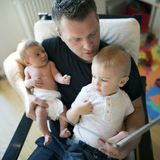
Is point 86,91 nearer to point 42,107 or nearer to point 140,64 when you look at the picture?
point 42,107

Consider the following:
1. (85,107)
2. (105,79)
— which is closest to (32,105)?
(85,107)

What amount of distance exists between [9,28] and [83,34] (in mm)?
1772

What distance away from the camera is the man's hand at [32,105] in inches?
38.4

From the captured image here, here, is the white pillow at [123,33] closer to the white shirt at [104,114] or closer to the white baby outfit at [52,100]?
the white shirt at [104,114]

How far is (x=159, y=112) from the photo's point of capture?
1.67 metres

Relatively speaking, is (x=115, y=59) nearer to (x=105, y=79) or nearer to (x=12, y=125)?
(x=105, y=79)

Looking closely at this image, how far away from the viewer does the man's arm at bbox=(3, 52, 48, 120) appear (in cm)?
101

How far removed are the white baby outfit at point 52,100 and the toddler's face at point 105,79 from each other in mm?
356

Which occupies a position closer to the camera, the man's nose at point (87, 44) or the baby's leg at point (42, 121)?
the man's nose at point (87, 44)

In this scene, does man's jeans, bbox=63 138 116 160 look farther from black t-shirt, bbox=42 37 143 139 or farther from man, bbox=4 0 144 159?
black t-shirt, bbox=42 37 143 139

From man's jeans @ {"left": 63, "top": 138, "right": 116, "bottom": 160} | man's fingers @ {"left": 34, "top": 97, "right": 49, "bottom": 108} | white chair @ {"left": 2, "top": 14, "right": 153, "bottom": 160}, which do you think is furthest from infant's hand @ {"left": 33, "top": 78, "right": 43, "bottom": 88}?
man's jeans @ {"left": 63, "top": 138, "right": 116, "bottom": 160}

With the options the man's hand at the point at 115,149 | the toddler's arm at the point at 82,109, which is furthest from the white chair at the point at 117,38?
the toddler's arm at the point at 82,109

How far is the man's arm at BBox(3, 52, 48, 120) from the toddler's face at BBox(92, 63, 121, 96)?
0.45m

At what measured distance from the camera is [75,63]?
0.99m
